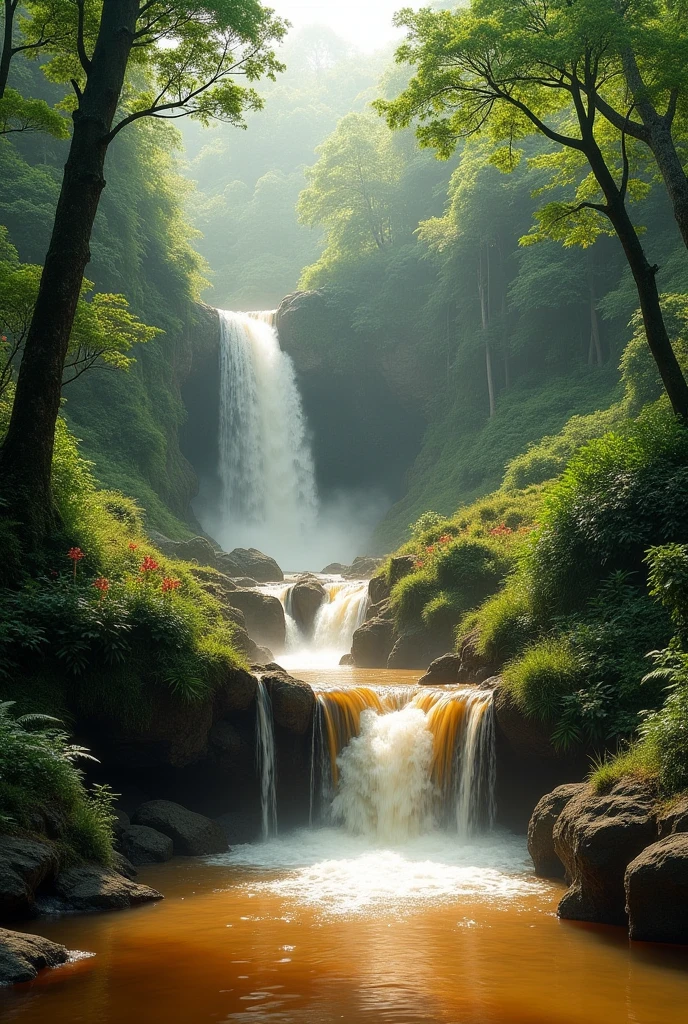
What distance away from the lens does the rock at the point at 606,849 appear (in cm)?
737

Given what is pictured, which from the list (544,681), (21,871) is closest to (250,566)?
(544,681)

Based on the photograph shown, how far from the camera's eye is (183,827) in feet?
33.2

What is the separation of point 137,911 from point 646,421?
34.4ft

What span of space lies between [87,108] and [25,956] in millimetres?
10962

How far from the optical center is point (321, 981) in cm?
586

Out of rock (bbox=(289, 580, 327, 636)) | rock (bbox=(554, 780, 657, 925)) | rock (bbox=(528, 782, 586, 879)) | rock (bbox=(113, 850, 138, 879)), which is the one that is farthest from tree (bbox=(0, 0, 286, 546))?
rock (bbox=(289, 580, 327, 636))

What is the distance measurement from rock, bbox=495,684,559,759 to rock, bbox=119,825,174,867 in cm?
417

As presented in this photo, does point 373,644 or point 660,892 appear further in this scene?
point 373,644

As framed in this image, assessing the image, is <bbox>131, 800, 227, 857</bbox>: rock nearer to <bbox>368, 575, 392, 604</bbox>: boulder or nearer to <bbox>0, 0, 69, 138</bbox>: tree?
<bbox>0, 0, 69, 138</bbox>: tree

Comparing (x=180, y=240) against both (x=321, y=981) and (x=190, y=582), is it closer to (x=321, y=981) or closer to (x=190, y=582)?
(x=190, y=582)

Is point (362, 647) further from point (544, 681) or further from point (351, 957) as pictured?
point (351, 957)

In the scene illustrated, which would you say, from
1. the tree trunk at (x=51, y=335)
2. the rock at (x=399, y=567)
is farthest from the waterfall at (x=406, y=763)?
the rock at (x=399, y=567)

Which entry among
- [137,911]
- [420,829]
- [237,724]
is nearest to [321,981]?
[137,911]

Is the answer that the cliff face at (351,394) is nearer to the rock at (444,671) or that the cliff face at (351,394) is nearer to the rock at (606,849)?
the rock at (444,671)
